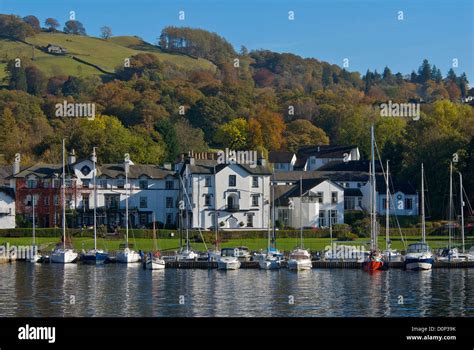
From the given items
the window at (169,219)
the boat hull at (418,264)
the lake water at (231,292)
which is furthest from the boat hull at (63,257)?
the window at (169,219)

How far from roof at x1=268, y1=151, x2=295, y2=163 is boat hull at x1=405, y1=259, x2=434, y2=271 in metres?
85.2

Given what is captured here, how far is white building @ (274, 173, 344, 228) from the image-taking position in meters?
116

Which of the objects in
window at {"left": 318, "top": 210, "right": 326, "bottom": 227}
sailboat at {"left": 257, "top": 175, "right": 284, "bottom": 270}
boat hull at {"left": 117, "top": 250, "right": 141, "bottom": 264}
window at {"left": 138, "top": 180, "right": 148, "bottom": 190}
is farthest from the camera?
window at {"left": 138, "top": 180, "right": 148, "bottom": 190}

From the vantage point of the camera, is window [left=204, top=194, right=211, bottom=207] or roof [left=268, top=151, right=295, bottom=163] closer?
window [left=204, top=194, right=211, bottom=207]

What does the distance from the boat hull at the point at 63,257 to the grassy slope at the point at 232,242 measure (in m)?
8.00

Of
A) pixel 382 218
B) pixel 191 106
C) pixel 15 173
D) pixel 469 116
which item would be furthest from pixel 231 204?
pixel 191 106

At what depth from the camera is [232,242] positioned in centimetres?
10300

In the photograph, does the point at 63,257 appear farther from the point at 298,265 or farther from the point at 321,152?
the point at 321,152

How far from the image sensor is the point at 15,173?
117562mm

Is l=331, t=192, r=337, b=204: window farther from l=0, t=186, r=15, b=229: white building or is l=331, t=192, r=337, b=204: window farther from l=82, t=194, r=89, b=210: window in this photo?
l=0, t=186, r=15, b=229: white building

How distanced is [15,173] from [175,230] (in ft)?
69.4

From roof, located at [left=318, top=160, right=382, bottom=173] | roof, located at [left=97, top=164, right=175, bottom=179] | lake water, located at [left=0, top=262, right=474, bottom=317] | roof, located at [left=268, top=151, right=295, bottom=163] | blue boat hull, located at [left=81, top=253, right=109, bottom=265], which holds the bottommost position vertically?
lake water, located at [left=0, top=262, right=474, bottom=317]

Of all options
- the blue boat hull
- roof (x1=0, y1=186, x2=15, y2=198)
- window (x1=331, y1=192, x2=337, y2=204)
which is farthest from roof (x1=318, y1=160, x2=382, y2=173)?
the blue boat hull

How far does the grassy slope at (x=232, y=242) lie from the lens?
316 feet
